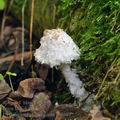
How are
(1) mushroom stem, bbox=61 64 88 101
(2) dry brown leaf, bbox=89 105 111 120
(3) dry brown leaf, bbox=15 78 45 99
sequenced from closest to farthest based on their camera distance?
(2) dry brown leaf, bbox=89 105 111 120 < (1) mushroom stem, bbox=61 64 88 101 < (3) dry brown leaf, bbox=15 78 45 99

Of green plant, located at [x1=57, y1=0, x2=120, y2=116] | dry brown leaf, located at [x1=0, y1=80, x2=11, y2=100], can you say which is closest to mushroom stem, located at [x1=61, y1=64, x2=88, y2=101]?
green plant, located at [x1=57, y1=0, x2=120, y2=116]

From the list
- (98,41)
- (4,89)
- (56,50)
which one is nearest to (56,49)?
(56,50)

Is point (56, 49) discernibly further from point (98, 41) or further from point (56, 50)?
point (98, 41)

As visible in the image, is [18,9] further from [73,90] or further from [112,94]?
[112,94]

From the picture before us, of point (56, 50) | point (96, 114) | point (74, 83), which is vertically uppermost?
point (56, 50)

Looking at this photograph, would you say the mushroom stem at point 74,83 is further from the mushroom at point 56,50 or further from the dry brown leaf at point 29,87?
the dry brown leaf at point 29,87

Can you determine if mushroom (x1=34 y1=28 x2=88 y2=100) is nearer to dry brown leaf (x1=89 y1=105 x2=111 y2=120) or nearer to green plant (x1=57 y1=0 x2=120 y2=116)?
green plant (x1=57 y1=0 x2=120 y2=116)

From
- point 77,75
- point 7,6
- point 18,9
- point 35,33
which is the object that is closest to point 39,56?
point 77,75
